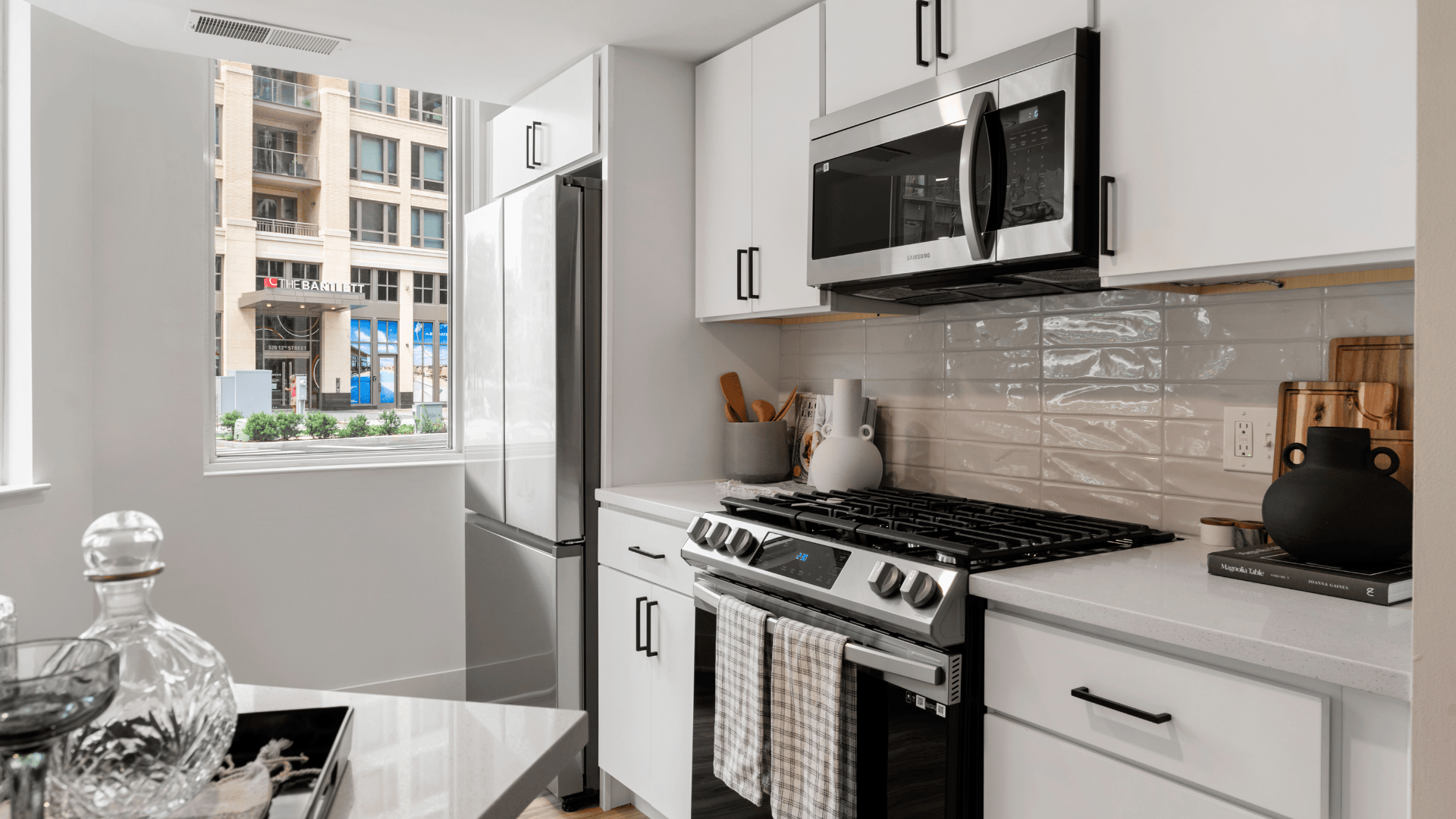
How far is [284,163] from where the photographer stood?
10.6ft

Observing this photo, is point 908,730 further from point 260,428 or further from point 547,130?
point 260,428

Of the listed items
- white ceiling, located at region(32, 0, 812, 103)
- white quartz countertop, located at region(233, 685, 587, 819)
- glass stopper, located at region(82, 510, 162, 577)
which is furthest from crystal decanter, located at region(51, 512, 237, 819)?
white ceiling, located at region(32, 0, 812, 103)

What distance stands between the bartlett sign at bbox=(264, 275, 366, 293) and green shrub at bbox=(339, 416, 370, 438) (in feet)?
1.60

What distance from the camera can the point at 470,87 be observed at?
10.1 ft

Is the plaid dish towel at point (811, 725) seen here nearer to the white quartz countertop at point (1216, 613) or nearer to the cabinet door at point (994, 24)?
the white quartz countertop at point (1216, 613)

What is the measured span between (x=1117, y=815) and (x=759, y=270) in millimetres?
1624

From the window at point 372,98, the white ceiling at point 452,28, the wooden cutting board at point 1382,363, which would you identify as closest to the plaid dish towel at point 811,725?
the wooden cutting board at point 1382,363

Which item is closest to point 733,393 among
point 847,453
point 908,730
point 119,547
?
point 847,453

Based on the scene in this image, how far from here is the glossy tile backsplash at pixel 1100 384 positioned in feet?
5.55

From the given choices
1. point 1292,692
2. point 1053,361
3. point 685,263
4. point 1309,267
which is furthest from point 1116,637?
point 685,263

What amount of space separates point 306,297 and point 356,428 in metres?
0.52

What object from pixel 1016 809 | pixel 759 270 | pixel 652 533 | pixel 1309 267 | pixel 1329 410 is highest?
pixel 759 270

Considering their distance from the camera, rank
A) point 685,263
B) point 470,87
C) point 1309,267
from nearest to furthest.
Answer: point 1309,267
point 685,263
point 470,87

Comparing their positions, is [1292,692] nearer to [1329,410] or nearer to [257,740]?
[1329,410]
